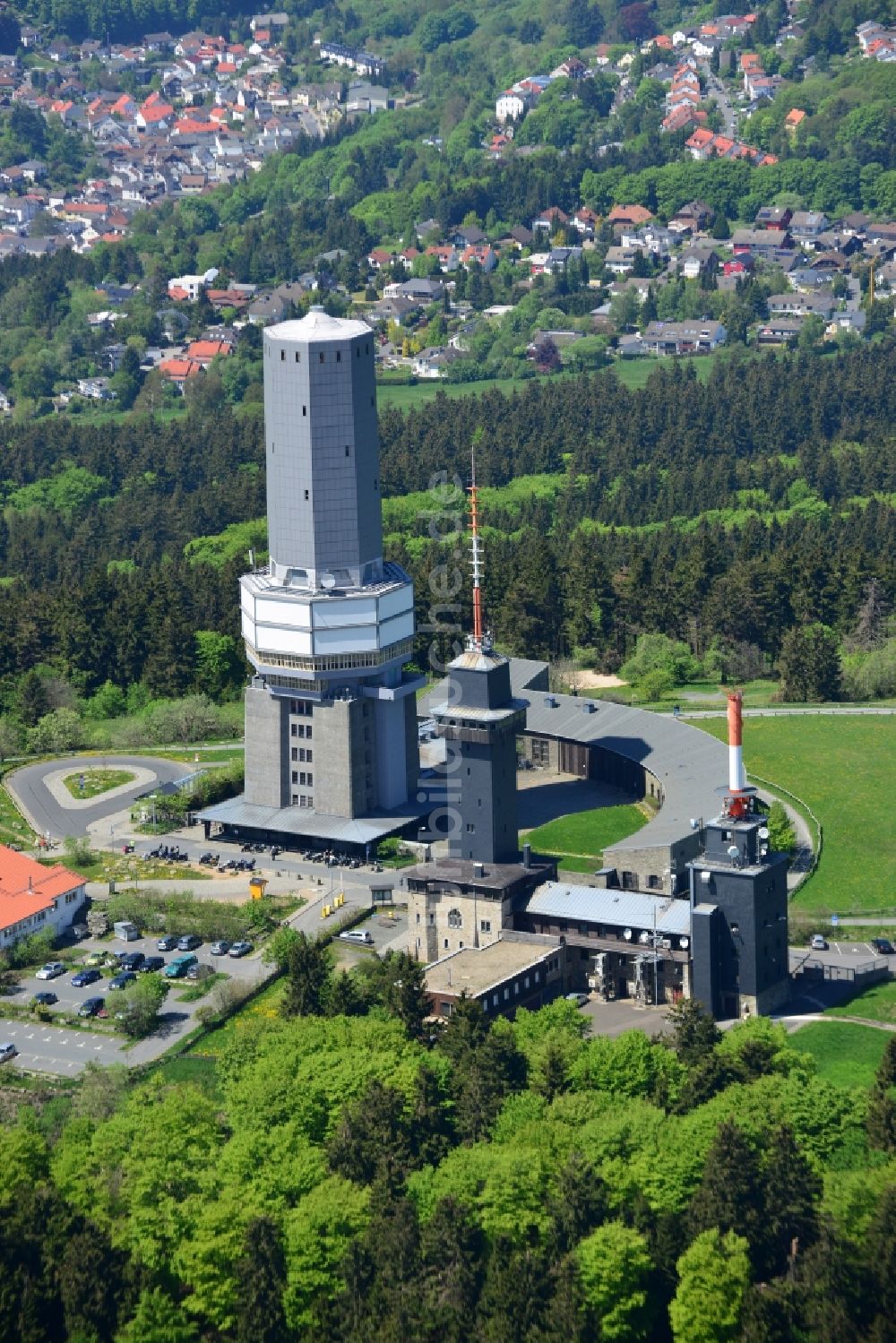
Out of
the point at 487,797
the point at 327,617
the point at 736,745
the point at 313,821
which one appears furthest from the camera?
the point at 313,821

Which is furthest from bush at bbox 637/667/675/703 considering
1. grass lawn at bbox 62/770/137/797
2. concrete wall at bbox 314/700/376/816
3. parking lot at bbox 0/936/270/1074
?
parking lot at bbox 0/936/270/1074

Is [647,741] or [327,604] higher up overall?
[327,604]

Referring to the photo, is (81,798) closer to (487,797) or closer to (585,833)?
(585,833)

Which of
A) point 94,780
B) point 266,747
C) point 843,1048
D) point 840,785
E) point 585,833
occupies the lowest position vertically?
point 843,1048

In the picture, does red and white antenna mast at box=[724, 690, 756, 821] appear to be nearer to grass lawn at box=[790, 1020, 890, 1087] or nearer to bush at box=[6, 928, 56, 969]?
grass lawn at box=[790, 1020, 890, 1087]

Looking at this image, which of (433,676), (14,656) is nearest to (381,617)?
(433,676)

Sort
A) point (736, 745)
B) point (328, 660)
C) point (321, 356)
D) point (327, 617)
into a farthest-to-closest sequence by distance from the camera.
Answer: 1. point (328, 660)
2. point (327, 617)
3. point (321, 356)
4. point (736, 745)

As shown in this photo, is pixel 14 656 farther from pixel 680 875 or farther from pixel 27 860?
pixel 680 875

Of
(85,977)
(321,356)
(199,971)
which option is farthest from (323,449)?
(85,977)
